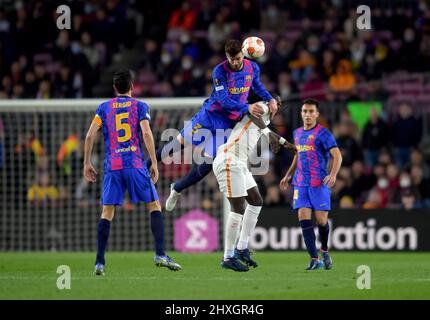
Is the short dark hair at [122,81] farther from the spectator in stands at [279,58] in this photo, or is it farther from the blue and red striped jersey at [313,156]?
the spectator in stands at [279,58]

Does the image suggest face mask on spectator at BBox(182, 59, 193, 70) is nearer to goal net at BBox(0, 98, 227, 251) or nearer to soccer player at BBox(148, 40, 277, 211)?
goal net at BBox(0, 98, 227, 251)

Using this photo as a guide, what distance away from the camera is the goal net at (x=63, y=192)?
17812 millimetres

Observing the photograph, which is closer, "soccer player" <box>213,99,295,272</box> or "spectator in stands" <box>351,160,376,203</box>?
"soccer player" <box>213,99,295,272</box>

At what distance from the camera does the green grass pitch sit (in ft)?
30.8

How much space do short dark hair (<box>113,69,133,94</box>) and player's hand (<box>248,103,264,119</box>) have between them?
137 cm

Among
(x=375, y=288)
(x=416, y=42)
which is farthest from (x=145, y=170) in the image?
(x=416, y=42)

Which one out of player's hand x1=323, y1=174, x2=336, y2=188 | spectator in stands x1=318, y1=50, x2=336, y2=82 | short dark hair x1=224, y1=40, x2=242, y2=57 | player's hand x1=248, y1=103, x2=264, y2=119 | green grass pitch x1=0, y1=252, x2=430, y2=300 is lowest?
green grass pitch x1=0, y1=252, x2=430, y2=300

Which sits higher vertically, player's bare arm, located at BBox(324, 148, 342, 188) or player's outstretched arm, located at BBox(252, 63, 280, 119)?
player's outstretched arm, located at BBox(252, 63, 280, 119)

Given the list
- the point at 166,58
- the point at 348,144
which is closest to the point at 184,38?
the point at 166,58

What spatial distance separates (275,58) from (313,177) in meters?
8.93

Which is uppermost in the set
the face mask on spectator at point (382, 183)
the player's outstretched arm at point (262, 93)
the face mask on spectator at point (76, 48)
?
the face mask on spectator at point (76, 48)

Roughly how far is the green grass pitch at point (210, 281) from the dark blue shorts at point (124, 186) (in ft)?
2.69

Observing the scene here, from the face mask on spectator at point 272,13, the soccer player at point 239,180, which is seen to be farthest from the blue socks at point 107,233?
the face mask on spectator at point 272,13

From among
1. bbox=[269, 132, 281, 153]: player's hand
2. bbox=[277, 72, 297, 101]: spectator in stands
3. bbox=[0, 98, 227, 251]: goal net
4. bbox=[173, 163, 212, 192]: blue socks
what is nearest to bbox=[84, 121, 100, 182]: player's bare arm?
bbox=[269, 132, 281, 153]: player's hand
